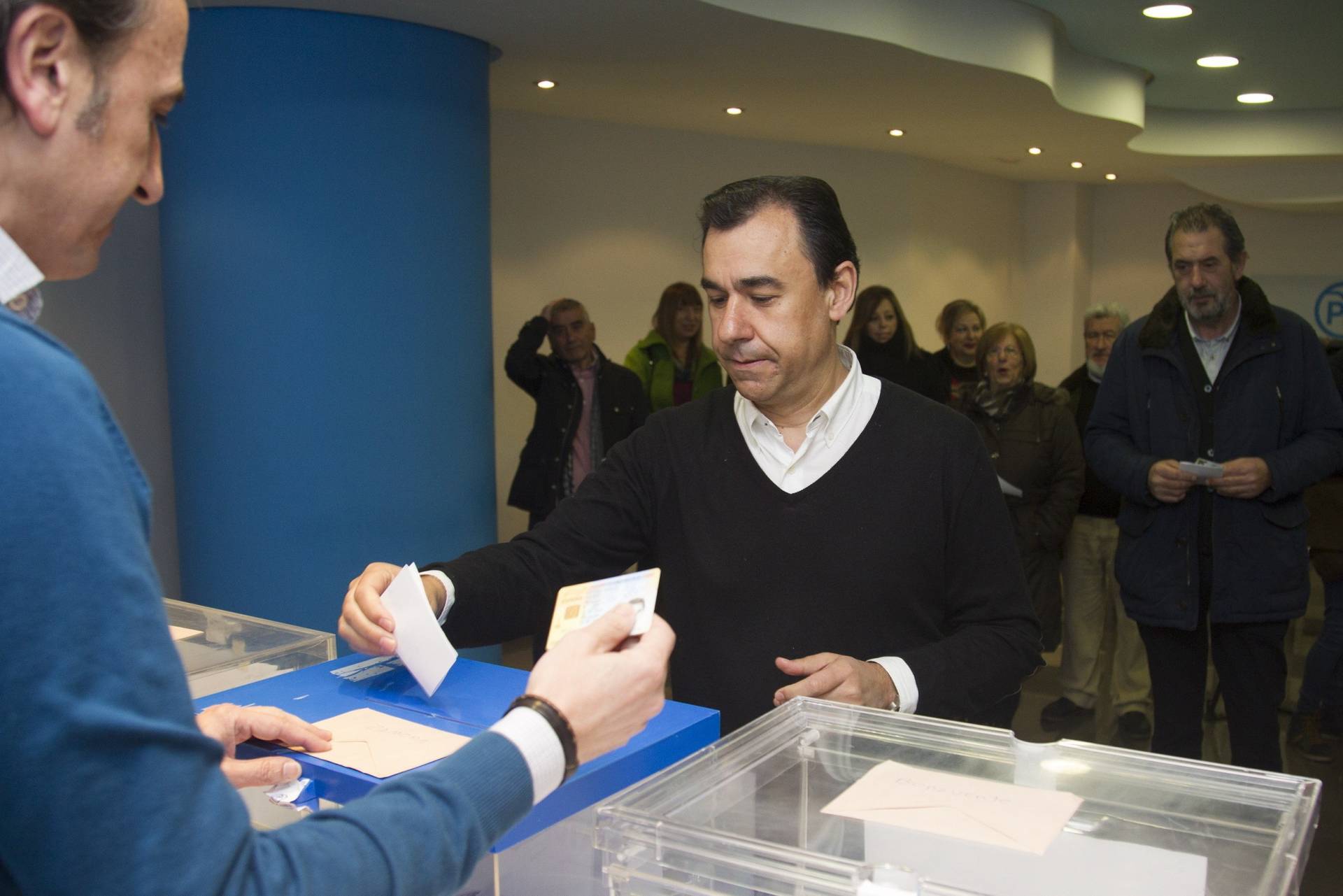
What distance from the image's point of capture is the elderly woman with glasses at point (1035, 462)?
15.0ft

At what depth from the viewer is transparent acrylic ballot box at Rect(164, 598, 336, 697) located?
1.63m

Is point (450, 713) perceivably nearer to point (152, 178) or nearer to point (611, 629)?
point (611, 629)

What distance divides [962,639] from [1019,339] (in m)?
3.29

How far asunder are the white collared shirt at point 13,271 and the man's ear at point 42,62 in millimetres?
72

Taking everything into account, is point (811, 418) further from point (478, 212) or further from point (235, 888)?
point (478, 212)

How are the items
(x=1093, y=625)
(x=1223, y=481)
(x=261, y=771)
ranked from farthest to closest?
(x=1093, y=625), (x=1223, y=481), (x=261, y=771)

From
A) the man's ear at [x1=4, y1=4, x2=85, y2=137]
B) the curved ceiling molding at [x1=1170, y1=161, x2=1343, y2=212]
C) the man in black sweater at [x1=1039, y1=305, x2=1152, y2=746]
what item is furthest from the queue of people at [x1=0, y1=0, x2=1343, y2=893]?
the curved ceiling molding at [x1=1170, y1=161, x2=1343, y2=212]

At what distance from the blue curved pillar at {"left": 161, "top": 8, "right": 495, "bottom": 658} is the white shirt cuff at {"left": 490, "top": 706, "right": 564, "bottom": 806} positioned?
12.1ft

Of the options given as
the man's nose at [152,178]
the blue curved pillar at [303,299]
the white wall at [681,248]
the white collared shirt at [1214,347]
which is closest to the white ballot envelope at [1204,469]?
the white collared shirt at [1214,347]

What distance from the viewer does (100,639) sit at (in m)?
0.63

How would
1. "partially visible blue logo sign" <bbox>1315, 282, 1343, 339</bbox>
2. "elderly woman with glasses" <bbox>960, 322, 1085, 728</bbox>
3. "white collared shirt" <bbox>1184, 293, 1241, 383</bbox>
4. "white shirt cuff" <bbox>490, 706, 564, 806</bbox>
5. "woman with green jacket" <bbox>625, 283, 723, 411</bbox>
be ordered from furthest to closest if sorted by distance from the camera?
"partially visible blue logo sign" <bbox>1315, 282, 1343, 339</bbox>
"woman with green jacket" <bbox>625, 283, 723, 411</bbox>
"elderly woman with glasses" <bbox>960, 322, 1085, 728</bbox>
"white collared shirt" <bbox>1184, 293, 1241, 383</bbox>
"white shirt cuff" <bbox>490, 706, 564, 806</bbox>

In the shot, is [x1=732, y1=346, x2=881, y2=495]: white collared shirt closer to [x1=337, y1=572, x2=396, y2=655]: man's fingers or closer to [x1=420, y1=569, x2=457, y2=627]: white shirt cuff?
[x1=420, y1=569, x2=457, y2=627]: white shirt cuff

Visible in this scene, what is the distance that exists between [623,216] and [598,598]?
21.5ft

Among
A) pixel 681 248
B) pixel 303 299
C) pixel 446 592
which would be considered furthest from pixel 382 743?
pixel 681 248
